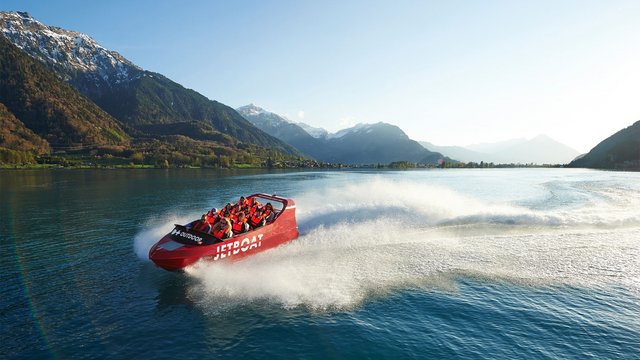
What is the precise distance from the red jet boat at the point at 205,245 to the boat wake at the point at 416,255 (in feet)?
1.86

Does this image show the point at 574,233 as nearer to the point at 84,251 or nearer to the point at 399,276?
the point at 399,276

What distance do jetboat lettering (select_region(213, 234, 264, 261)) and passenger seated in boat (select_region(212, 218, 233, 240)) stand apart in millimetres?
500

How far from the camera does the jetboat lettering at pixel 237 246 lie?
19.3 metres

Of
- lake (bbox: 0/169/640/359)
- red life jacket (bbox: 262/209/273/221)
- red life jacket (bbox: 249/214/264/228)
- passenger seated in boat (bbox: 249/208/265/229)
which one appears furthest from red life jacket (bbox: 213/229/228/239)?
red life jacket (bbox: 262/209/273/221)

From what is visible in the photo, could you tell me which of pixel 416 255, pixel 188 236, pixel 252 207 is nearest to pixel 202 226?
pixel 188 236

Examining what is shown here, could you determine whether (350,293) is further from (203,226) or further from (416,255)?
(203,226)

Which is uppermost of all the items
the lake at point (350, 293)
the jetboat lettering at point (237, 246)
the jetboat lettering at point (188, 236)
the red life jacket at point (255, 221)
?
the red life jacket at point (255, 221)

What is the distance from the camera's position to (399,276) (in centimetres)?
1911

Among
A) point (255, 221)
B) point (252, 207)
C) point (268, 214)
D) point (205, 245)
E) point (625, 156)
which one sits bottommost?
point (205, 245)

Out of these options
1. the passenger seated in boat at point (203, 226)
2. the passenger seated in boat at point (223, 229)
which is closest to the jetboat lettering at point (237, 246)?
the passenger seated in boat at point (223, 229)

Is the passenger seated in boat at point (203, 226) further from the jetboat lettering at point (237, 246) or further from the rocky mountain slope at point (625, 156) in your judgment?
the rocky mountain slope at point (625, 156)

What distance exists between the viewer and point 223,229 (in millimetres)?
20047

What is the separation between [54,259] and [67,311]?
31.8ft

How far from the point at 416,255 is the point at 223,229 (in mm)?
12218
